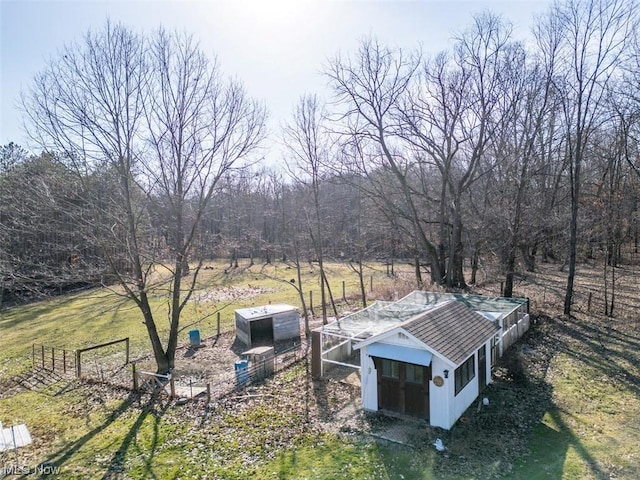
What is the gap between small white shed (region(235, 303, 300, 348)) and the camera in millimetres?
18859

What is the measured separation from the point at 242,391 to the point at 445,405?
648 cm

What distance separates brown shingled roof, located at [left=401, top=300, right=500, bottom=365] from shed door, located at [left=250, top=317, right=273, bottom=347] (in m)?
8.93

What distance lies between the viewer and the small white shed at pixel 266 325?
1886 cm

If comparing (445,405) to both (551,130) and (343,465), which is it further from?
(551,130)

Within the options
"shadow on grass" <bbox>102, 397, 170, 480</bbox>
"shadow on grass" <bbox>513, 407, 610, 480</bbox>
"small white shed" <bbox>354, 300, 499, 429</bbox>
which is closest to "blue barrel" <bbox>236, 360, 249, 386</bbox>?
"shadow on grass" <bbox>102, 397, 170, 480</bbox>

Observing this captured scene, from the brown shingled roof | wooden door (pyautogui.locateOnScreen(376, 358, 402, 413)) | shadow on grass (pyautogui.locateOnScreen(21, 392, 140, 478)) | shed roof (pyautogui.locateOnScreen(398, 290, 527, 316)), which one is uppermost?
the brown shingled roof

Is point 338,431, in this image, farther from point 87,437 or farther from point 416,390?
point 87,437

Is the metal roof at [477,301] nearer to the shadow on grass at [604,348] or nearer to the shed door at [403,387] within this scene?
the shadow on grass at [604,348]

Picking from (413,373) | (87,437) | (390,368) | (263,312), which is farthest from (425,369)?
(263,312)

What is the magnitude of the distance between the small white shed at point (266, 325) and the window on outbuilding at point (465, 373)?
9.91 meters

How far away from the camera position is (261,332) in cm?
1902

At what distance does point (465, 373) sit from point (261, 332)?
1028 centimetres

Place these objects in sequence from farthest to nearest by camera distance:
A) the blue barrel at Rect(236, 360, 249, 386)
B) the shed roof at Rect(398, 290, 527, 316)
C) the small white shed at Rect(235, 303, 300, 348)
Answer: the small white shed at Rect(235, 303, 300, 348), the shed roof at Rect(398, 290, 527, 316), the blue barrel at Rect(236, 360, 249, 386)

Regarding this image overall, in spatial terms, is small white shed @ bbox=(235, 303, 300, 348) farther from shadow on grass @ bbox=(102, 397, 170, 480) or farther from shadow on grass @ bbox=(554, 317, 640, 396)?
shadow on grass @ bbox=(554, 317, 640, 396)
